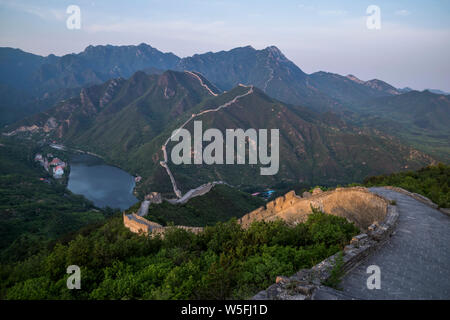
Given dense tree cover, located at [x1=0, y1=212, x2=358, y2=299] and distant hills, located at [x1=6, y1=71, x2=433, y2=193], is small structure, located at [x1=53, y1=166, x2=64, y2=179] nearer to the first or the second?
distant hills, located at [x1=6, y1=71, x2=433, y2=193]

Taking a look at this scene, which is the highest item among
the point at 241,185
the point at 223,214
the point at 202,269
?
the point at 202,269

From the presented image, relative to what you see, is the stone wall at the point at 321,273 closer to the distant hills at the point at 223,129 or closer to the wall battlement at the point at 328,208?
the wall battlement at the point at 328,208

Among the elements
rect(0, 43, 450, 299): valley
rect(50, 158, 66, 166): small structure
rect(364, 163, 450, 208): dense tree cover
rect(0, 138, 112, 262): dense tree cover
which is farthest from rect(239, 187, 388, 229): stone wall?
rect(50, 158, 66, 166): small structure

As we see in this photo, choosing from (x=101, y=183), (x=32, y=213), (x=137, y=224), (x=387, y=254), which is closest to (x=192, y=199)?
(x=137, y=224)

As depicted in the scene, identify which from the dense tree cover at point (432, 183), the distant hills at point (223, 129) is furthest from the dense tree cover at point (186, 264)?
the distant hills at point (223, 129)

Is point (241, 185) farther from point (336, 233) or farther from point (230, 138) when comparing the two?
point (336, 233)
